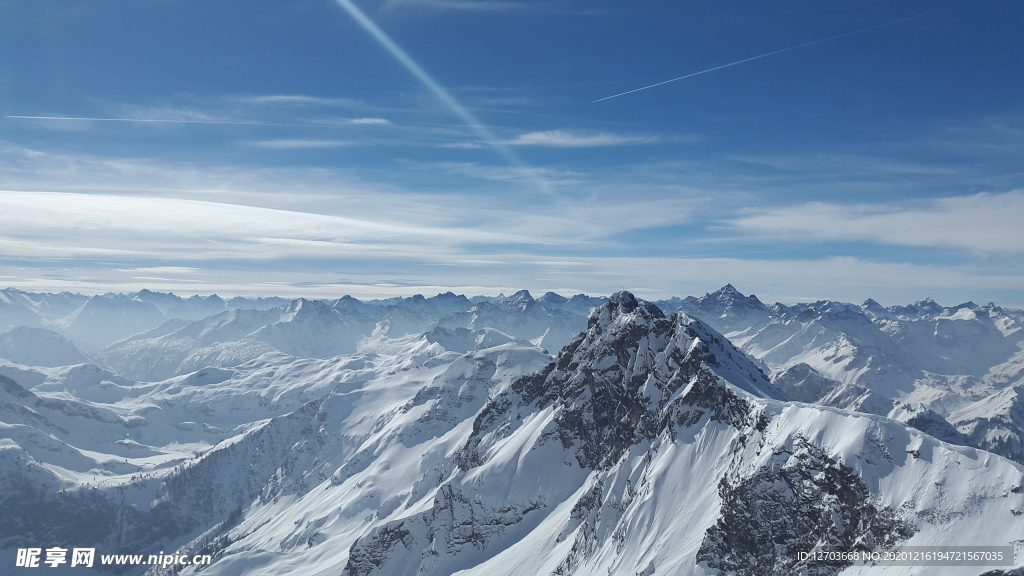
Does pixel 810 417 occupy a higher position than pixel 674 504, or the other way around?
pixel 810 417

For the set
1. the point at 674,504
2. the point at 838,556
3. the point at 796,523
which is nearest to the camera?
the point at 838,556

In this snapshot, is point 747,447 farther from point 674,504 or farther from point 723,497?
point 674,504

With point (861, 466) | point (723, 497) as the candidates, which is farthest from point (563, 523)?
point (861, 466)

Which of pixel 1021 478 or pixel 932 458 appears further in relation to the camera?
pixel 932 458

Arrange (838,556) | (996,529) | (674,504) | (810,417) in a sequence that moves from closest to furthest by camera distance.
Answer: (996,529)
(838,556)
(810,417)
(674,504)

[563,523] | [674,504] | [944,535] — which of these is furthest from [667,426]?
[944,535]

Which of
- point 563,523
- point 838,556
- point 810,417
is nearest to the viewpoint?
point 838,556

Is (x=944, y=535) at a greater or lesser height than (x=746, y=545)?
greater

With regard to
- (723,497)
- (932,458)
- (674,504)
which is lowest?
(674,504)

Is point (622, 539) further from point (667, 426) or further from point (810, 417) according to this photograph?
point (810, 417)
